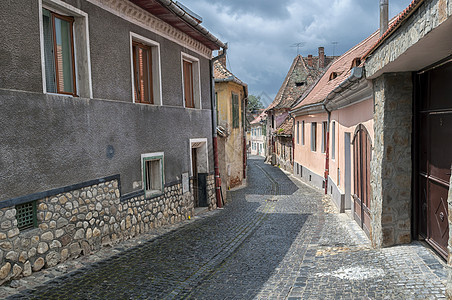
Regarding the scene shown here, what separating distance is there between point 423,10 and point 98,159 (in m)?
5.71

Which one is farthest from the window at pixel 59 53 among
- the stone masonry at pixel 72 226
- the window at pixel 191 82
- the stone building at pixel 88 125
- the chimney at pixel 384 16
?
the chimney at pixel 384 16

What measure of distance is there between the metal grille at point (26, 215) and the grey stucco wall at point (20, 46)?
1.72 meters

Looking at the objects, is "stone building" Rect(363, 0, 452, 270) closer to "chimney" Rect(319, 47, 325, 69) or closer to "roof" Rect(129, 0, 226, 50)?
"roof" Rect(129, 0, 226, 50)

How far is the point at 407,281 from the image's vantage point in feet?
Result: 14.8

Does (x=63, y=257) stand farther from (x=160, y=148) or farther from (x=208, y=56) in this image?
(x=208, y=56)

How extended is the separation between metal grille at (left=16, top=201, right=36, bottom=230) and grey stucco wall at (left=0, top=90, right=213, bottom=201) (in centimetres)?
22

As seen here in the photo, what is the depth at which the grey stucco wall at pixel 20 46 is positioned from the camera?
506 centimetres

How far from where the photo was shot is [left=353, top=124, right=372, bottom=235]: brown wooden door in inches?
306

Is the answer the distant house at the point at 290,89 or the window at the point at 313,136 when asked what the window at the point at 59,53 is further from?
the distant house at the point at 290,89

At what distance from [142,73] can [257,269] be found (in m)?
5.31

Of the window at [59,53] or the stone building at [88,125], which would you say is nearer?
the stone building at [88,125]

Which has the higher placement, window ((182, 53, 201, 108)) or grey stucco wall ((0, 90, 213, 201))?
window ((182, 53, 201, 108))

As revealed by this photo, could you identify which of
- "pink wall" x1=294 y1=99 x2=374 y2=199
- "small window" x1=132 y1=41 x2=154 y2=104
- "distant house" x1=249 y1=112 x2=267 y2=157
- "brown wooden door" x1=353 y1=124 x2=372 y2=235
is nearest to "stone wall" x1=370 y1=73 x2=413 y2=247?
"pink wall" x1=294 y1=99 x2=374 y2=199

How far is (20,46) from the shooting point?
5.29 m
